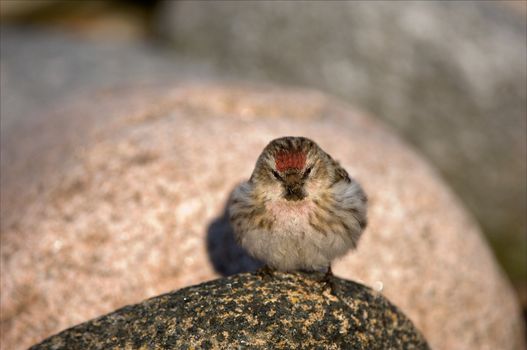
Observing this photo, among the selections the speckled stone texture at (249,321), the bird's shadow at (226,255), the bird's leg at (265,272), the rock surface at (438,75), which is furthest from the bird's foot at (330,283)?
the rock surface at (438,75)

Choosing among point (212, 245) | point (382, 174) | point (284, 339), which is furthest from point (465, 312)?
point (284, 339)

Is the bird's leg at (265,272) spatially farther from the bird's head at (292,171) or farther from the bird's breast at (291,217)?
the bird's head at (292,171)

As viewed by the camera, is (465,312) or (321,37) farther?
(321,37)

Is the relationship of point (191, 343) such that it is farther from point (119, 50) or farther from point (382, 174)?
point (119, 50)

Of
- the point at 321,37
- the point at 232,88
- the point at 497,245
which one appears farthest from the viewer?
the point at 321,37

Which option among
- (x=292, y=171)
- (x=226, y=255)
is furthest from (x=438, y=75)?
(x=292, y=171)

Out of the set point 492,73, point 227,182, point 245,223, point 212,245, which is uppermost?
point 492,73

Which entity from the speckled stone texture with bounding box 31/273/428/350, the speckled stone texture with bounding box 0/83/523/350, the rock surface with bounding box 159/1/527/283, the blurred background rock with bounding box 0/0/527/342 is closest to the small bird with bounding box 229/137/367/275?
the speckled stone texture with bounding box 31/273/428/350
